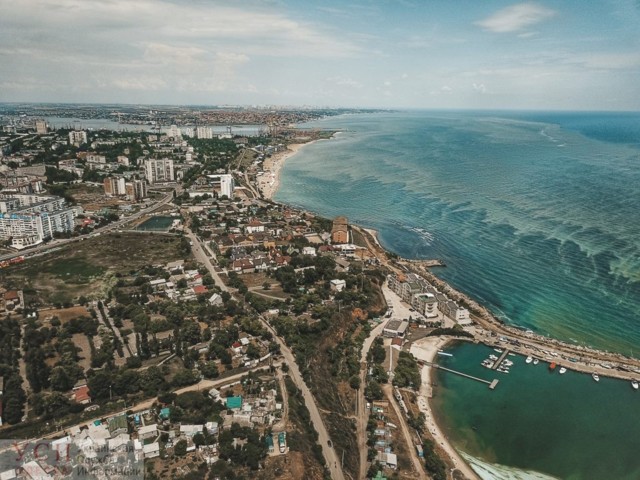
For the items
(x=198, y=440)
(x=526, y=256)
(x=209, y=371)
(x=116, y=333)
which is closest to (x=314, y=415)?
(x=198, y=440)

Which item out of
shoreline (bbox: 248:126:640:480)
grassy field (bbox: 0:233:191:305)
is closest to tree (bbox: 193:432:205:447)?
shoreline (bbox: 248:126:640:480)

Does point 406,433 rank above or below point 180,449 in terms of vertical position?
below

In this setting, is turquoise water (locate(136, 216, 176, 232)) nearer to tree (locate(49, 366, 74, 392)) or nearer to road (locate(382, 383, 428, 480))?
tree (locate(49, 366, 74, 392))

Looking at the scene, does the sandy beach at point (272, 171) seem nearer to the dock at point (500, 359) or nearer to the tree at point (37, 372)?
the dock at point (500, 359)

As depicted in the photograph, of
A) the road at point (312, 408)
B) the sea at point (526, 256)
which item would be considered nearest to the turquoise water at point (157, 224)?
the sea at point (526, 256)

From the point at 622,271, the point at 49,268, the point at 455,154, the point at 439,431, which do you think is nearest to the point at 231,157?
the point at 455,154

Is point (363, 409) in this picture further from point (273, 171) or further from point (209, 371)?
point (273, 171)

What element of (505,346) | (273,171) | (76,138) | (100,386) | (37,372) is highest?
(76,138)
